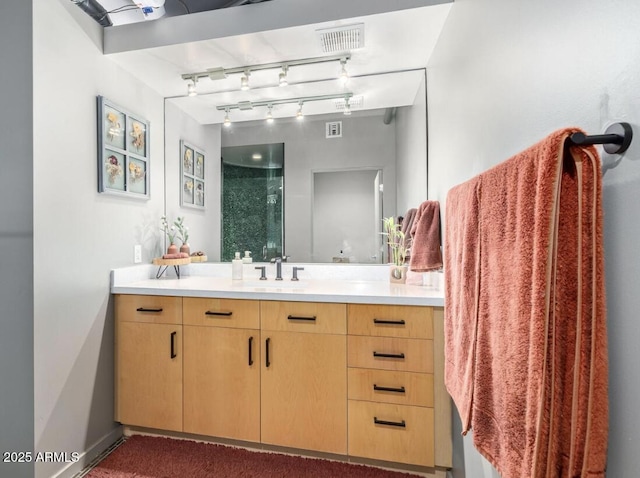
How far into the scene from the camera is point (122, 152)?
189 cm

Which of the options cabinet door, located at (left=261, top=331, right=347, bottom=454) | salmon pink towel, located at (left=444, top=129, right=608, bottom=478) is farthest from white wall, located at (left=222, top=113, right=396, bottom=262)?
salmon pink towel, located at (left=444, top=129, right=608, bottom=478)

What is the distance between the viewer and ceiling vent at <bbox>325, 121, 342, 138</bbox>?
2189 mm

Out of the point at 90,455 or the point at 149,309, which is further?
the point at 149,309

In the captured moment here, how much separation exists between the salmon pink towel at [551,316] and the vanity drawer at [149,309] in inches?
62.9

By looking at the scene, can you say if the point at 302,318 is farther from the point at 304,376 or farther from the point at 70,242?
the point at 70,242

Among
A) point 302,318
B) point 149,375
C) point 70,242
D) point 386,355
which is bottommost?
point 149,375

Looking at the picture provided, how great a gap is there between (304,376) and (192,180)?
1685 millimetres

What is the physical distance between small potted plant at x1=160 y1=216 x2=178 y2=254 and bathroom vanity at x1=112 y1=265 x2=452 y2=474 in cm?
46

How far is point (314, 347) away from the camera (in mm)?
1562

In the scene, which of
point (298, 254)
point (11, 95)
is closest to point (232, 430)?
point (298, 254)

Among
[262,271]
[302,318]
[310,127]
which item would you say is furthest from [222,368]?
[310,127]

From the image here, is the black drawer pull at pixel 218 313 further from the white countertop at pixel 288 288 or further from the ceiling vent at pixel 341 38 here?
the ceiling vent at pixel 341 38

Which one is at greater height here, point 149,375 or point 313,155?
point 313,155

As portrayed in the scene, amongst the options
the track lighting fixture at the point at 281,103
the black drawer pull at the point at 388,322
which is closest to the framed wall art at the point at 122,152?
the track lighting fixture at the point at 281,103
